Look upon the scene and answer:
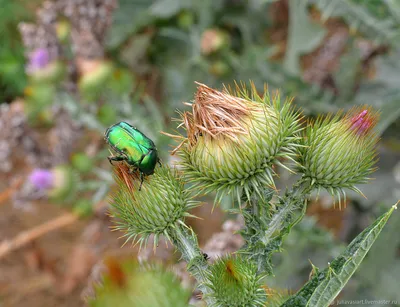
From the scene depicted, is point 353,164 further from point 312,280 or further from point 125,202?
point 125,202

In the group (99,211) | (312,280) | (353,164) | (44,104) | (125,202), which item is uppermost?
(44,104)

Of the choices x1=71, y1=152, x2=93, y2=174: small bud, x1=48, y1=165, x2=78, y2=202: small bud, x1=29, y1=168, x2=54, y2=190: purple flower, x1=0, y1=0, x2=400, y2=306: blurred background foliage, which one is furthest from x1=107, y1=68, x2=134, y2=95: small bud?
x1=29, y1=168, x2=54, y2=190: purple flower

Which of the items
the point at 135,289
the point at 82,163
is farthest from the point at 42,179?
the point at 135,289

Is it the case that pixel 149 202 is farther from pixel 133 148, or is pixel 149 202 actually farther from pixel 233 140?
pixel 233 140

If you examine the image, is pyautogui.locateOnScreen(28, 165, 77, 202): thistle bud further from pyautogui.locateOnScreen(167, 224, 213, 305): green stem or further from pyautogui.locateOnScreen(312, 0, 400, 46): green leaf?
pyautogui.locateOnScreen(167, 224, 213, 305): green stem

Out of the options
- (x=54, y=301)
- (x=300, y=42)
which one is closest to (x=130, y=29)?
(x=300, y=42)
